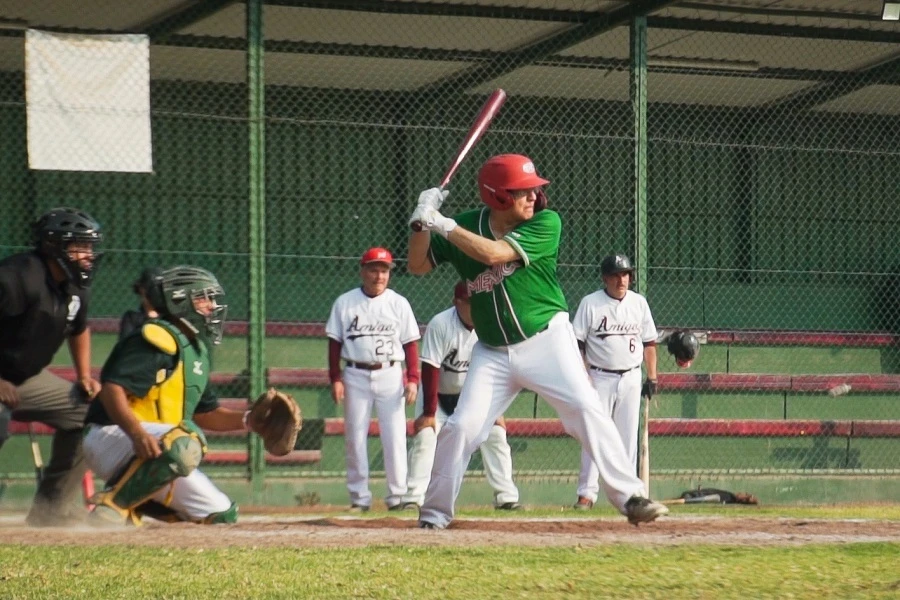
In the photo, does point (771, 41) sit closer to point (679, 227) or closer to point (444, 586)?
point (679, 227)

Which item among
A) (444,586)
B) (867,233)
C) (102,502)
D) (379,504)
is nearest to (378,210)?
(379,504)

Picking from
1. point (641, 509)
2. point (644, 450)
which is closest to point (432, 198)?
point (641, 509)

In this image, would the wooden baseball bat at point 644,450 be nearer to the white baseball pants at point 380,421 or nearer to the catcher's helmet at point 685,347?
the catcher's helmet at point 685,347

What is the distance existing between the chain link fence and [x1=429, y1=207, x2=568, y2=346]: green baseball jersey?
4228 millimetres

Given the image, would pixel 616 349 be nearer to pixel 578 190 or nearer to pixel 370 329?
pixel 370 329

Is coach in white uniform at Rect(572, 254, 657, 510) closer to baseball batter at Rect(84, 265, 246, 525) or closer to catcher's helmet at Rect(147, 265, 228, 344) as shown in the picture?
baseball batter at Rect(84, 265, 246, 525)

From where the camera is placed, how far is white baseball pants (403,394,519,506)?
11.3 metres

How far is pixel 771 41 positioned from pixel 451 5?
11.7 ft

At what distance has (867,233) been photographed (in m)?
16.5

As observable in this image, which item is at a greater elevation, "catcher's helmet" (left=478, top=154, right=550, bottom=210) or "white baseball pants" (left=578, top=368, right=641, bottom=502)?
"catcher's helmet" (left=478, top=154, right=550, bottom=210)

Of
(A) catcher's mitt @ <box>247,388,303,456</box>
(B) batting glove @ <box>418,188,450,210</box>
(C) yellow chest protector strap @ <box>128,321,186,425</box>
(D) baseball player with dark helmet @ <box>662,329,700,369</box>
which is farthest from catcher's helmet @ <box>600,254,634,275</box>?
(C) yellow chest protector strap @ <box>128,321,186,425</box>

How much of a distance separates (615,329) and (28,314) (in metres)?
5.13

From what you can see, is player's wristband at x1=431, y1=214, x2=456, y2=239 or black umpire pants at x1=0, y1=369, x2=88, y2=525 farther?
black umpire pants at x1=0, y1=369, x2=88, y2=525

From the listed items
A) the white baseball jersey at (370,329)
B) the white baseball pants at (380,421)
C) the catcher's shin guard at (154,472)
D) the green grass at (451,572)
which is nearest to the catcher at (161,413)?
the catcher's shin guard at (154,472)
